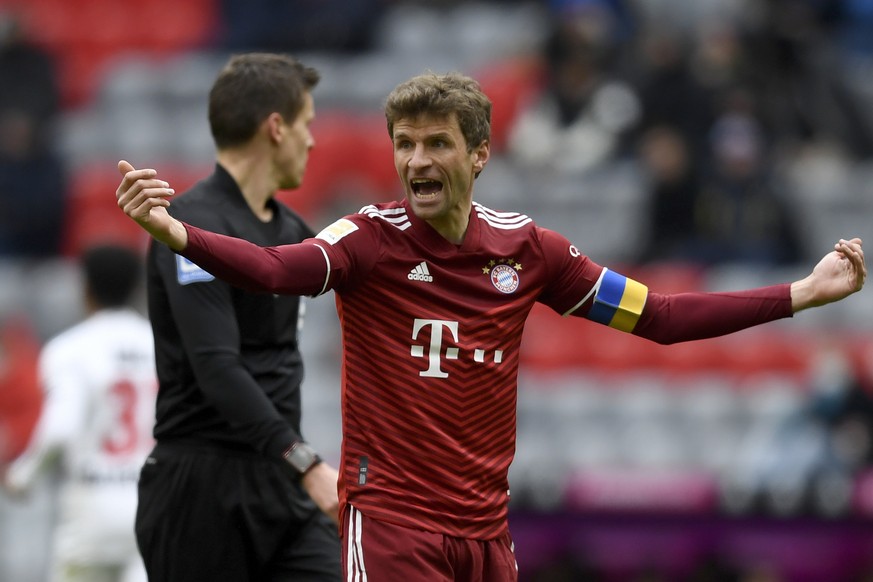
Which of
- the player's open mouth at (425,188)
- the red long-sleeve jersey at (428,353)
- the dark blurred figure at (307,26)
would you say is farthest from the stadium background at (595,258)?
the player's open mouth at (425,188)

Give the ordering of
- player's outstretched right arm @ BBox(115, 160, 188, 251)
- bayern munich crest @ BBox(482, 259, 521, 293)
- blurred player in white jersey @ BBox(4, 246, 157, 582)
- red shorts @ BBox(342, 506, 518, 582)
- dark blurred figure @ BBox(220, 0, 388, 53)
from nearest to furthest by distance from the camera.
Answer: player's outstretched right arm @ BBox(115, 160, 188, 251) < red shorts @ BBox(342, 506, 518, 582) < bayern munich crest @ BBox(482, 259, 521, 293) < blurred player in white jersey @ BBox(4, 246, 157, 582) < dark blurred figure @ BBox(220, 0, 388, 53)

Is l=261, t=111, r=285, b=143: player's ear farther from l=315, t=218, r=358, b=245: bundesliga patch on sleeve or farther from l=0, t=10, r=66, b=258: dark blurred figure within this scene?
l=0, t=10, r=66, b=258: dark blurred figure

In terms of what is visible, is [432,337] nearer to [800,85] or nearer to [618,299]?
[618,299]

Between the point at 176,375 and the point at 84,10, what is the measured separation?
1211cm

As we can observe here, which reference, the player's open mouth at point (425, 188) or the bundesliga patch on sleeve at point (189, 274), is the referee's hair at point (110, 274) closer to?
the bundesliga patch on sleeve at point (189, 274)

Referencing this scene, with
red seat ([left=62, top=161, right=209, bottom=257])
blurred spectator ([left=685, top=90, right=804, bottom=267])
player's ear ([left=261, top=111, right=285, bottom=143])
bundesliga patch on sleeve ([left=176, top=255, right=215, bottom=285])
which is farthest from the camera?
red seat ([left=62, top=161, right=209, bottom=257])

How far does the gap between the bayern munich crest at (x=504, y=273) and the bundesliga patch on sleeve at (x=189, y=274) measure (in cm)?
98

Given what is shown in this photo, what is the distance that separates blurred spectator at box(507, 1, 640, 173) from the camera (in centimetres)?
1331

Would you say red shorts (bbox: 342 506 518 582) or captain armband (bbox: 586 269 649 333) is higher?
captain armband (bbox: 586 269 649 333)

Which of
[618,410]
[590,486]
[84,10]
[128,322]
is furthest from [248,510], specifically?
[84,10]

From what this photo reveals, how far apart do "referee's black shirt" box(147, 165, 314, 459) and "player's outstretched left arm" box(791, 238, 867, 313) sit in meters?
1.67

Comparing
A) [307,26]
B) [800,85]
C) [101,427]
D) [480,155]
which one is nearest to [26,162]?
[307,26]

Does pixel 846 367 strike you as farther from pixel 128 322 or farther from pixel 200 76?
pixel 200 76

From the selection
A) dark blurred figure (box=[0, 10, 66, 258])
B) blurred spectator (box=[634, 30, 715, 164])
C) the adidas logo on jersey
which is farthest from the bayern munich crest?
dark blurred figure (box=[0, 10, 66, 258])
